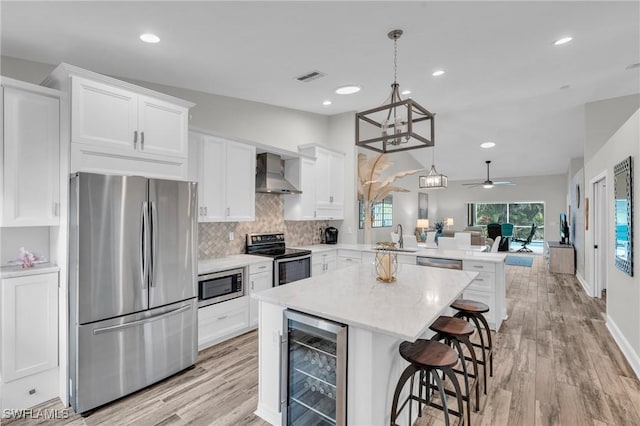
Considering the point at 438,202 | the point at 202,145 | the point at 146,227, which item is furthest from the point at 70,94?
the point at 438,202

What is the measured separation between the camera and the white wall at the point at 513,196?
35.3 ft

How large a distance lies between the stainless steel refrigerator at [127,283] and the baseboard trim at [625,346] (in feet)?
13.4

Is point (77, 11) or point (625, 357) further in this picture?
point (625, 357)

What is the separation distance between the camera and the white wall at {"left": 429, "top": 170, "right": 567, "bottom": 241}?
35.3 ft

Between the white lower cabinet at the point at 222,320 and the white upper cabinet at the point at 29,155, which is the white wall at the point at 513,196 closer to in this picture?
the white lower cabinet at the point at 222,320

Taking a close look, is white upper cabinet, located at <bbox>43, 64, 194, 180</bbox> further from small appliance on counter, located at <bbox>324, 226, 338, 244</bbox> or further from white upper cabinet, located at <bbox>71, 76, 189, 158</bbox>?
small appliance on counter, located at <bbox>324, 226, 338, 244</bbox>

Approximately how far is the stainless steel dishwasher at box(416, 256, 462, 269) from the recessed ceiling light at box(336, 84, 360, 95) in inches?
96.5

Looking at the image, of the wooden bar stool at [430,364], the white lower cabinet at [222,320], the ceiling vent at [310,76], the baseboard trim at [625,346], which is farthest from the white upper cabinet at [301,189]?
the baseboard trim at [625,346]

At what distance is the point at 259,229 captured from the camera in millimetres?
4609

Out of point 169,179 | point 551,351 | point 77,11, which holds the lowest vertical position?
point 551,351

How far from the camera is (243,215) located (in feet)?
13.2

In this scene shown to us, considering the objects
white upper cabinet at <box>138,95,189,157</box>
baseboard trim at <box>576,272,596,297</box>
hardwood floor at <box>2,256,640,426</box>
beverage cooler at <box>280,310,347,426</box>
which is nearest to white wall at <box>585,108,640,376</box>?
hardwood floor at <box>2,256,640,426</box>

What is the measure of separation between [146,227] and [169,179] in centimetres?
54

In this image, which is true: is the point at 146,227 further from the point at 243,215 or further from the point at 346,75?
the point at 346,75
